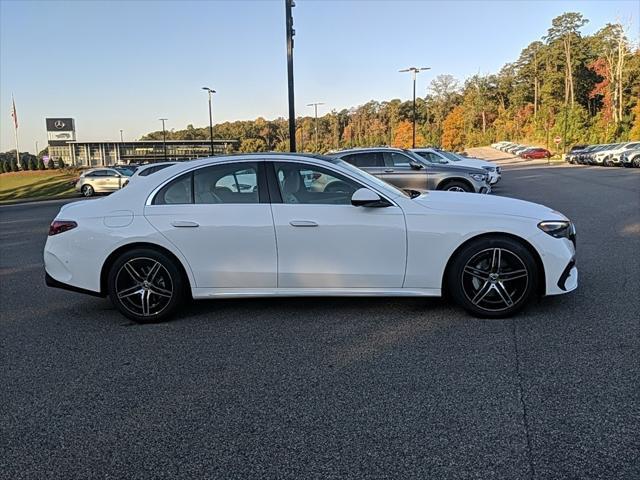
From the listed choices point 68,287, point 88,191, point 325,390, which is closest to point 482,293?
point 325,390

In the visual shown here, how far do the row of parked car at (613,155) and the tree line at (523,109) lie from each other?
17435 millimetres

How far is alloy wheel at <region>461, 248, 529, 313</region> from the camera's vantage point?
481cm

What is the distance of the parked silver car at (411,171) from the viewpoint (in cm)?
1398

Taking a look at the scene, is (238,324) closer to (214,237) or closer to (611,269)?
(214,237)

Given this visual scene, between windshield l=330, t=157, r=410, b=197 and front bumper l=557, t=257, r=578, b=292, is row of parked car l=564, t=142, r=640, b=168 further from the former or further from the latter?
windshield l=330, t=157, r=410, b=197

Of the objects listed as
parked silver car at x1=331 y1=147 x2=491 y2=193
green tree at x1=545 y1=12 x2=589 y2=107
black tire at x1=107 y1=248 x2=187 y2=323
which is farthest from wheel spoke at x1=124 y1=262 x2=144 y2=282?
green tree at x1=545 y1=12 x2=589 y2=107

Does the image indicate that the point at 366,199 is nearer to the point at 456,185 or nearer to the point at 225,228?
the point at 225,228

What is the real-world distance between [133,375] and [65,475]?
123 cm

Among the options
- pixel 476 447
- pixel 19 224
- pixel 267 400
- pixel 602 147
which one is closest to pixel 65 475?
pixel 267 400

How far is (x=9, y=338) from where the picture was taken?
4.86 meters

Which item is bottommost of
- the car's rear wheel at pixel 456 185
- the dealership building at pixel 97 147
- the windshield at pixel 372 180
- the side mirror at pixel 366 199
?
the car's rear wheel at pixel 456 185

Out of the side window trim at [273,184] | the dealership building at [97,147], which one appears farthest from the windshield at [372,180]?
the dealership building at [97,147]

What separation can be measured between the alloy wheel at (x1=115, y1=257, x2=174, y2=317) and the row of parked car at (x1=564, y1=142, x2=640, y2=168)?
37.1 meters

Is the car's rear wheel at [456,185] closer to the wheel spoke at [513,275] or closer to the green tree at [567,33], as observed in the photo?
the wheel spoke at [513,275]
